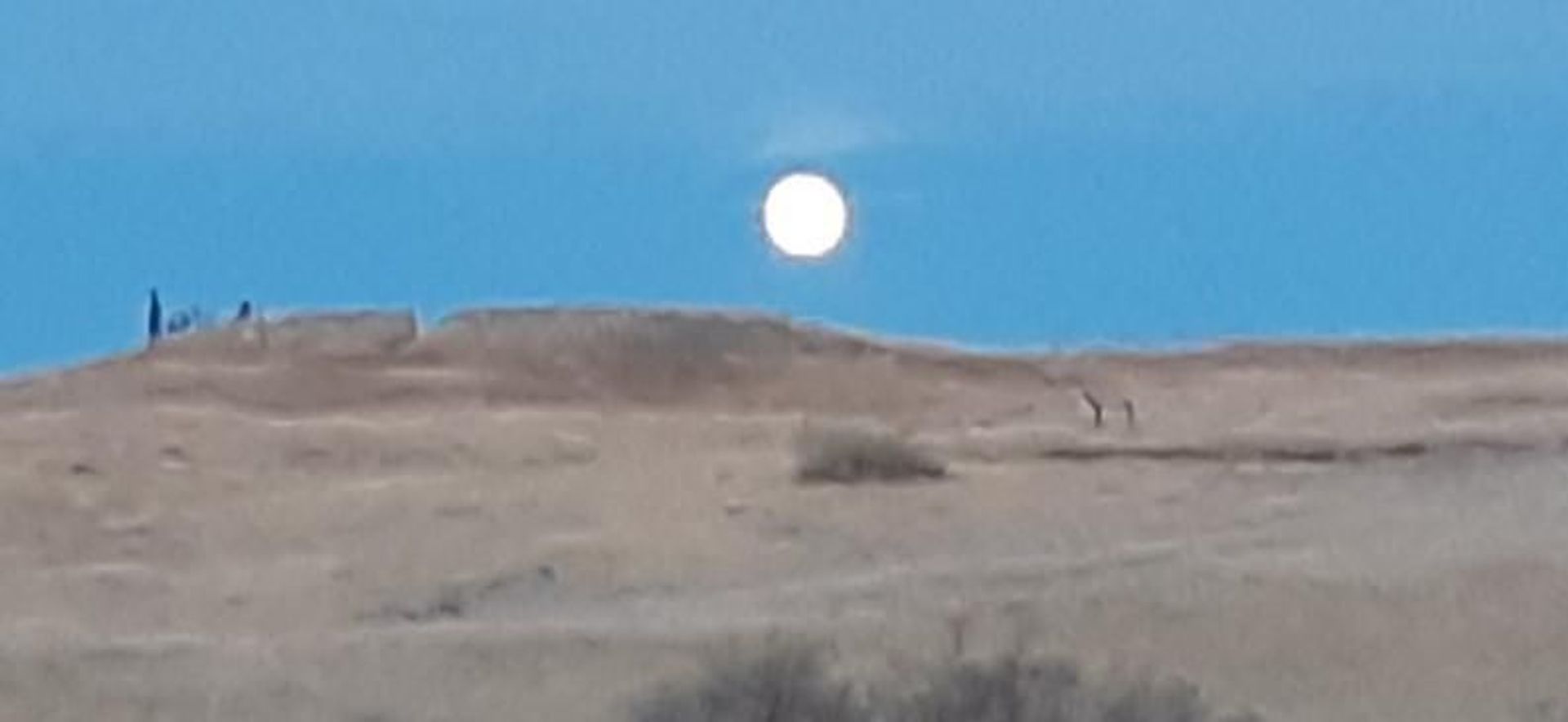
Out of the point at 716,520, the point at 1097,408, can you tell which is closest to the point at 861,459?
→ the point at 716,520

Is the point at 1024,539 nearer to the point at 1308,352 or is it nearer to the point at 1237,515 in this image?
the point at 1237,515

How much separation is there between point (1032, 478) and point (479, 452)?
5253 millimetres

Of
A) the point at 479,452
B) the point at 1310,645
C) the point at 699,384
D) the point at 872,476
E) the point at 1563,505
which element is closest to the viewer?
the point at 1310,645

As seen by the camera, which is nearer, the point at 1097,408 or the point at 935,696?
the point at 935,696

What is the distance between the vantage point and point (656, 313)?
4566 centimetres

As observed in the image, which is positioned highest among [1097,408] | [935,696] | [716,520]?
[1097,408]

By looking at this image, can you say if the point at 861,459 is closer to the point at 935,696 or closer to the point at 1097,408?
the point at 1097,408

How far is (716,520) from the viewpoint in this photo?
118 ft

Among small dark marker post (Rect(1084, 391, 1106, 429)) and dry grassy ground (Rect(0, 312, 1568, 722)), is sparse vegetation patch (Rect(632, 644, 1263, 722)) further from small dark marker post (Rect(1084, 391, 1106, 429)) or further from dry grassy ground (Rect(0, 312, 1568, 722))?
small dark marker post (Rect(1084, 391, 1106, 429))

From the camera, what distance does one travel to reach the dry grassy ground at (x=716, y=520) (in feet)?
93.1

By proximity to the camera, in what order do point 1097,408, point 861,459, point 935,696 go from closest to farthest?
point 935,696 → point 861,459 → point 1097,408

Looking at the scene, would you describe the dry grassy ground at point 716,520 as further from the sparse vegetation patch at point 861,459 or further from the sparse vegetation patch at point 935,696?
the sparse vegetation patch at point 935,696

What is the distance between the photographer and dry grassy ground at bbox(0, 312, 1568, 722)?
2839cm

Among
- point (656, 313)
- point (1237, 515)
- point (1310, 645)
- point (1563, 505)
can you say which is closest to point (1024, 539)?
point (1237, 515)
